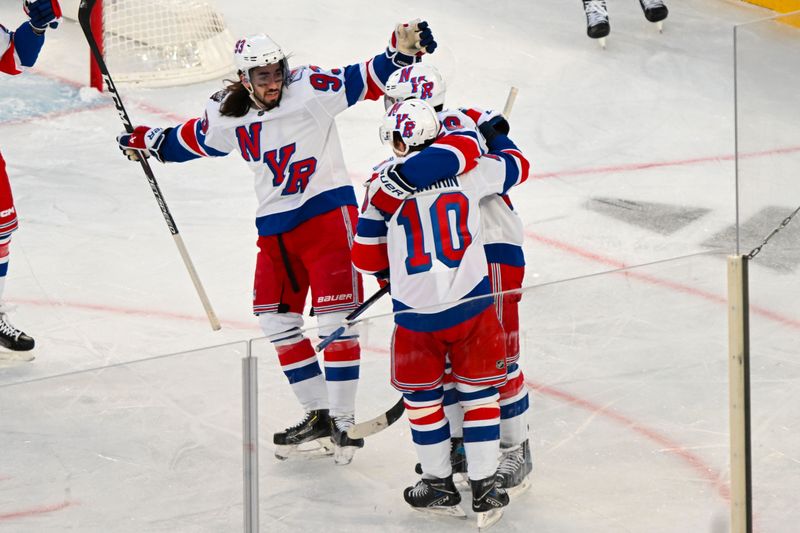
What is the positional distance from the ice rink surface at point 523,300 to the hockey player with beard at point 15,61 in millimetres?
91

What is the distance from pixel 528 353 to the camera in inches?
131

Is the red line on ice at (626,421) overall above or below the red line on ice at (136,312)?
above

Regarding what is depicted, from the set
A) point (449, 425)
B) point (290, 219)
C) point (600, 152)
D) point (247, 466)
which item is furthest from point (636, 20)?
point (247, 466)

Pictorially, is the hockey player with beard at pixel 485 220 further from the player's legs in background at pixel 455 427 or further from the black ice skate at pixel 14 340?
the black ice skate at pixel 14 340

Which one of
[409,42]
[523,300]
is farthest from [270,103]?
[523,300]

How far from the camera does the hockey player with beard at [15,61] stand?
4668mm

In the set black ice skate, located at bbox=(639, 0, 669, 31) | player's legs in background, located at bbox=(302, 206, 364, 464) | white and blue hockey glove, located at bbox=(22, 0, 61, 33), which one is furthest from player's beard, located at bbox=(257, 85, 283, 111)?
black ice skate, located at bbox=(639, 0, 669, 31)

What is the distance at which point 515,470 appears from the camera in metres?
3.46

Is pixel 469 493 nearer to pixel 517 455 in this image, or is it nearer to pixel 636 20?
pixel 517 455

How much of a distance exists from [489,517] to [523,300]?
1.65 feet

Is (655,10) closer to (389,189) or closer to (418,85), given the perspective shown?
(418,85)

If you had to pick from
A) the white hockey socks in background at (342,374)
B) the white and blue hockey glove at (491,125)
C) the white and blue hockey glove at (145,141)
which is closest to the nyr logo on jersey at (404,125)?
the white and blue hockey glove at (491,125)

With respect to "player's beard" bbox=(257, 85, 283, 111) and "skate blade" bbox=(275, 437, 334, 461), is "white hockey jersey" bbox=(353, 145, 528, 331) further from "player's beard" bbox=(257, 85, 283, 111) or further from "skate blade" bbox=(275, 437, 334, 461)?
"player's beard" bbox=(257, 85, 283, 111)

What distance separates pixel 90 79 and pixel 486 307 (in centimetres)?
423
